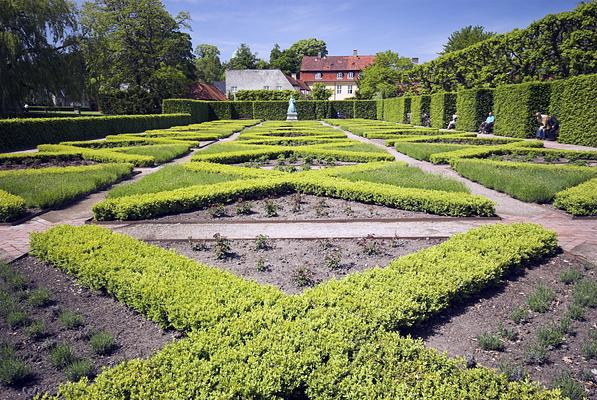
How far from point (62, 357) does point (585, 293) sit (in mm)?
4742

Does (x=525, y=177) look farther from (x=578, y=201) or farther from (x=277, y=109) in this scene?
(x=277, y=109)

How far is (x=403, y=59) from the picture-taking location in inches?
2335

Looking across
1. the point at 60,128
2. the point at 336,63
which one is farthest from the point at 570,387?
the point at 336,63

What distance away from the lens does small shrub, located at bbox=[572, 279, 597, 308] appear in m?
3.77

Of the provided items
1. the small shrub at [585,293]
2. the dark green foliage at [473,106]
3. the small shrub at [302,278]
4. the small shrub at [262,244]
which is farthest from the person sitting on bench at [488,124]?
the small shrub at [302,278]

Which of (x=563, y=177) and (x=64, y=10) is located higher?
(x=64, y=10)

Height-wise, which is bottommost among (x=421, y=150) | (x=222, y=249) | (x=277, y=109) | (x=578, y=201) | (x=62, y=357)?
(x=62, y=357)

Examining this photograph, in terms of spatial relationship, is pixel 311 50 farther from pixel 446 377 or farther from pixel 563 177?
pixel 446 377

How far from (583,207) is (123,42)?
45602mm

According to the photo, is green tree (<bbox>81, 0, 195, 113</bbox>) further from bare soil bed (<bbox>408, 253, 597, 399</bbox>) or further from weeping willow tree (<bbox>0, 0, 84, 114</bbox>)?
bare soil bed (<bbox>408, 253, 597, 399</bbox>)

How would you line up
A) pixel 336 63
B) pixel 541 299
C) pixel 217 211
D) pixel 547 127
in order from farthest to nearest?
pixel 336 63
pixel 547 127
pixel 217 211
pixel 541 299

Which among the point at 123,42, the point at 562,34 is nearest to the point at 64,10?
the point at 123,42

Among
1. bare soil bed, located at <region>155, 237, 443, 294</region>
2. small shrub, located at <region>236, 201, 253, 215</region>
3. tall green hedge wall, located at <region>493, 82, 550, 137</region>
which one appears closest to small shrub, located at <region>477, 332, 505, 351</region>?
bare soil bed, located at <region>155, 237, 443, 294</region>

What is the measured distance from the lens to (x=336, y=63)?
282 ft
